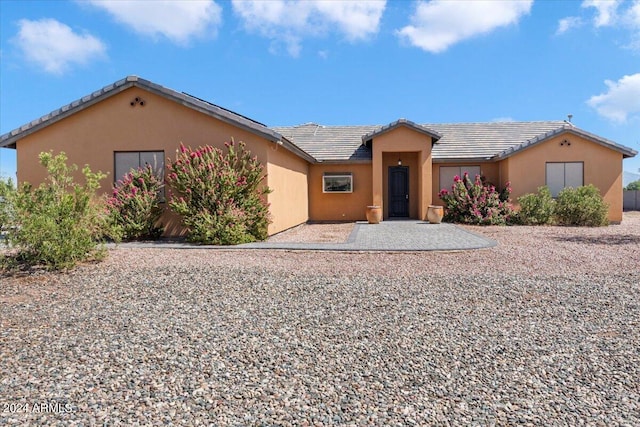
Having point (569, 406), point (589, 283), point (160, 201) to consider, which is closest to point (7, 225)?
point (160, 201)

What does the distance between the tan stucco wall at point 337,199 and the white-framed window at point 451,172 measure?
11.4 ft

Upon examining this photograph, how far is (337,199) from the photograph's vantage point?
18969 mm

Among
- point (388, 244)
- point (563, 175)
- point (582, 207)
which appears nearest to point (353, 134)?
point (563, 175)

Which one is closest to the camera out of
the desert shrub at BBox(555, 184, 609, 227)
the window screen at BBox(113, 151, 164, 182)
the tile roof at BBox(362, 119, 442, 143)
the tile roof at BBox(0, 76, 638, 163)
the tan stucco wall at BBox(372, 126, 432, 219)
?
the tile roof at BBox(0, 76, 638, 163)

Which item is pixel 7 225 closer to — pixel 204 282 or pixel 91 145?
pixel 204 282

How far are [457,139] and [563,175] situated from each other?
513cm

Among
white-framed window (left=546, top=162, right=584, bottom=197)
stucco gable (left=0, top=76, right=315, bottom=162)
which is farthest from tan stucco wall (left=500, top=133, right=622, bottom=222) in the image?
stucco gable (left=0, top=76, right=315, bottom=162)

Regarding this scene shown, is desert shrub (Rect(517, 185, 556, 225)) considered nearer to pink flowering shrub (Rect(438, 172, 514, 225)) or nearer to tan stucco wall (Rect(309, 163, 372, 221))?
pink flowering shrub (Rect(438, 172, 514, 225))

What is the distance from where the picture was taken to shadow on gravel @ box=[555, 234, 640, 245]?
11.1 metres

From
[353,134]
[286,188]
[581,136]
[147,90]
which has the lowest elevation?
[286,188]

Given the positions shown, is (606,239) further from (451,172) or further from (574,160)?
(451,172)

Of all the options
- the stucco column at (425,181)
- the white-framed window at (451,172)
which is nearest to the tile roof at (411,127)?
the stucco column at (425,181)

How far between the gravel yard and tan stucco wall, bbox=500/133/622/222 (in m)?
11.1

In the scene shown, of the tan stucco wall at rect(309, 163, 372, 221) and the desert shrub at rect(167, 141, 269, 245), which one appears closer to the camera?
the desert shrub at rect(167, 141, 269, 245)
